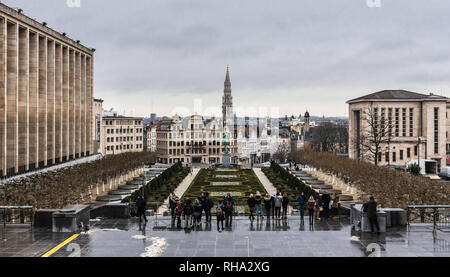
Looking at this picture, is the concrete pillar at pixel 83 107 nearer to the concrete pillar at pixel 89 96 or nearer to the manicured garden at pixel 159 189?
the concrete pillar at pixel 89 96

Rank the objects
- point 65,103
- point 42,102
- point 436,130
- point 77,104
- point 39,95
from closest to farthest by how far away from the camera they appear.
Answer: point 39,95 → point 42,102 → point 65,103 → point 77,104 → point 436,130

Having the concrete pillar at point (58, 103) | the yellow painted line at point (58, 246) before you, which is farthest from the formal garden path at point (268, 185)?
the yellow painted line at point (58, 246)

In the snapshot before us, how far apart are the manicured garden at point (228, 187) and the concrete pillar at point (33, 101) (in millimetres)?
16929

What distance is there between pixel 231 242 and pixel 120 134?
120836 mm

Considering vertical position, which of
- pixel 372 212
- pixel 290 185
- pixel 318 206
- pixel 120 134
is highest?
pixel 120 134

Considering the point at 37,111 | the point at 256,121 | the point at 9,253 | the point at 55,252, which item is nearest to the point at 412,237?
the point at 55,252

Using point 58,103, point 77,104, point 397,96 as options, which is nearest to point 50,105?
point 58,103

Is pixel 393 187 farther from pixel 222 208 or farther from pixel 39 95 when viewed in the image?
pixel 39 95

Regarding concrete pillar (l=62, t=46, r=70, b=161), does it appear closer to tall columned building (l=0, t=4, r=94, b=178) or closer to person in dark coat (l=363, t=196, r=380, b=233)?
→ tall columned building (l=0, t=4, r=94, b=178)

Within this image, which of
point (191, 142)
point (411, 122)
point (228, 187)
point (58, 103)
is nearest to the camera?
point (228, 187)

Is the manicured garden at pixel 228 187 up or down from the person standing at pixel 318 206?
down

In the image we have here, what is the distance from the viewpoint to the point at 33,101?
1941 inches

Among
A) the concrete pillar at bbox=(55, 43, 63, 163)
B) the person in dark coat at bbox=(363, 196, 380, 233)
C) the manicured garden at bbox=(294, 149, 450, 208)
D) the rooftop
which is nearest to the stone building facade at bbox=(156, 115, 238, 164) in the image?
the rooftop

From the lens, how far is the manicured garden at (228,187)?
44281 millimetres
